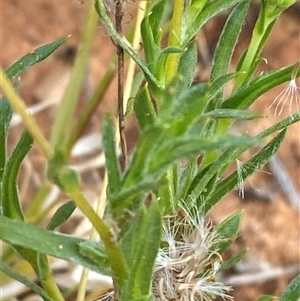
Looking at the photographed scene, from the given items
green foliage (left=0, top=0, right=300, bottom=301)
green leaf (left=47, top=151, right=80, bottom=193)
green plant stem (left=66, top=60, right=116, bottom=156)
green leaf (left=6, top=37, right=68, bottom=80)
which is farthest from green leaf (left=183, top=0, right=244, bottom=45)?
green plant stem (left=66, top=60, right=116, bottom=156)

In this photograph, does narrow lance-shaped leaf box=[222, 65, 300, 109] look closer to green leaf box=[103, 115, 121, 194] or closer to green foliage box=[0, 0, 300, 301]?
green foliage box=[0, 0, 300, 301]

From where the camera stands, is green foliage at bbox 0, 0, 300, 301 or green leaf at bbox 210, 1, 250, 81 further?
green leaf at bbox 210, 1, 250, 81

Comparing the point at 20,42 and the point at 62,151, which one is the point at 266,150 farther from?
the point at 20,42

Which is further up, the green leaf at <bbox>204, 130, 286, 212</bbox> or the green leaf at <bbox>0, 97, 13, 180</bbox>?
the green leaf at <bbox>0, 97, 13, 180</bbox>

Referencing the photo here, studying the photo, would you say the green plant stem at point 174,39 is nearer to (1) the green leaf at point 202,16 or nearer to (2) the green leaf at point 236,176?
(1) the green leaf at point 202,16

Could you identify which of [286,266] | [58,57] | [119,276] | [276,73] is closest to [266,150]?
[276,73]

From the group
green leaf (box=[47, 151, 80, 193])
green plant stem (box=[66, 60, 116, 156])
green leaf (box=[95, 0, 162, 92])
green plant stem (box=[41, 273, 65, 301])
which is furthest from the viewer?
green plant stem (box=[66, 60, 116, 156])

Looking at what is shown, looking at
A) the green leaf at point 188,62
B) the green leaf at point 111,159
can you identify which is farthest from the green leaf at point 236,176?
the green leaf at point 111,159

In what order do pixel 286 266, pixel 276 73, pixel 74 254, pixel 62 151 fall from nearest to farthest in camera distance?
pixel 62 151, pixel 74 254, pixel 276 73, pixel 286 266

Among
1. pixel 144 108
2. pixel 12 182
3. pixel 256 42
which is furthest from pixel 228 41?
pixel 12 182
